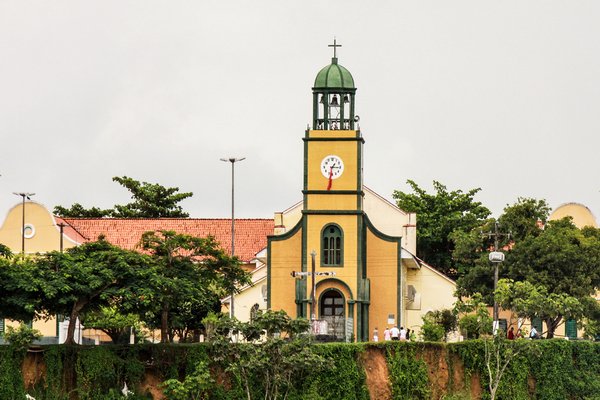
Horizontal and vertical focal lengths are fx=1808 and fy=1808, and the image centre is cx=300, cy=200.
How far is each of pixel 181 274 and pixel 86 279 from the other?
595cm

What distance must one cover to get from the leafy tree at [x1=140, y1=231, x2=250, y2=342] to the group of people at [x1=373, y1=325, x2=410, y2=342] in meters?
7.10

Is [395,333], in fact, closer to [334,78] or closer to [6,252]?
[334,78]

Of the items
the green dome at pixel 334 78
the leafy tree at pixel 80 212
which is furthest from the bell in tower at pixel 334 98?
the leafy tree at pixel 80 212

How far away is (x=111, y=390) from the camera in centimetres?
6844

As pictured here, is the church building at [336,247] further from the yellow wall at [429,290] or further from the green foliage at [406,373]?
the green foliage at [406,373]

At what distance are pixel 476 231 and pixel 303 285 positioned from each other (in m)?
13.1

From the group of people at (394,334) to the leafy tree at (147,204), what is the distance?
104 ft

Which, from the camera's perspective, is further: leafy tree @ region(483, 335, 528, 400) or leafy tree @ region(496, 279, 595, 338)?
leafy tree @ region(496, 279, 595, 338)

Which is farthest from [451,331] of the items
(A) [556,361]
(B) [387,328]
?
(A) [556,361]

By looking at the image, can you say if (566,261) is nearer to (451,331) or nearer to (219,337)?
(451,331)

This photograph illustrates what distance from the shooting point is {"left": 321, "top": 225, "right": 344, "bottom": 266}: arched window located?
85.8m

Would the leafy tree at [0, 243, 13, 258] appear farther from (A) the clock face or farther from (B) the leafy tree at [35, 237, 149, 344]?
(A) the clock face

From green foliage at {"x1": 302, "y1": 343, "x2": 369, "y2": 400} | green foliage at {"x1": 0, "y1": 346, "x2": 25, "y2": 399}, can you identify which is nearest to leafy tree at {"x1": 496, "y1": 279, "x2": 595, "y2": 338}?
green foliage at {"x1": 302, "y1": 343, "x2": 369, "y2": 400}

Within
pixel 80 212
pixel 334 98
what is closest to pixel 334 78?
pixel 334 98
